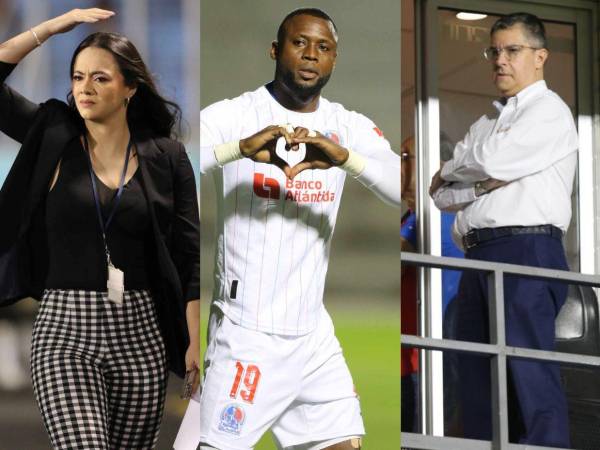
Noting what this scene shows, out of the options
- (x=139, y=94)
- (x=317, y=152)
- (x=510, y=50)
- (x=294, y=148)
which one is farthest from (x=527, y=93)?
(x=139, y=94)

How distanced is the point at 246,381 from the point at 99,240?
3.51 feet

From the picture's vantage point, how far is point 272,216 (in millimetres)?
6969

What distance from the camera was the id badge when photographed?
6.26 m

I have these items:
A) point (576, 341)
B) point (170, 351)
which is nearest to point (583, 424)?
point (576, 341)

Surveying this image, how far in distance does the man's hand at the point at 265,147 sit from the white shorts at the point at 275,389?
755mm

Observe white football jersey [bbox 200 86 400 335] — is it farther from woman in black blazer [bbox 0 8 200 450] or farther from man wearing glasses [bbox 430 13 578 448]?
man wearing glasses [bbox 430 13 578 448]

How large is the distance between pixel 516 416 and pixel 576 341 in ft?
3.52

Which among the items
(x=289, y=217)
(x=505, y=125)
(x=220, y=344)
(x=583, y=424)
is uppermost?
(x=505, y=125)

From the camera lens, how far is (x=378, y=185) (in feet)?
23.6

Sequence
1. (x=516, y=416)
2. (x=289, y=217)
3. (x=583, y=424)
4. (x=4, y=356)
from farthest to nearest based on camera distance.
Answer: (x=583, y=424) → (x=516, y=416) → (x=289, y=217) → (x=4, y=356)

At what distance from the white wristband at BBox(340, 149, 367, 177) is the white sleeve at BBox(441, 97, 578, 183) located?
3.14 ft

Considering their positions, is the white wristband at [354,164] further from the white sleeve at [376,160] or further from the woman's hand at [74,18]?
the woman's hand at [74,18]

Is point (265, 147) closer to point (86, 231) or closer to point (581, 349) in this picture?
point (86, 231)

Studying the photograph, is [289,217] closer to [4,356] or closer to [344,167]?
[344,167]
